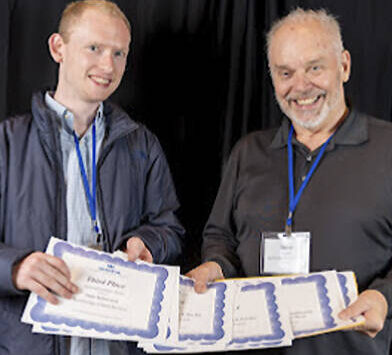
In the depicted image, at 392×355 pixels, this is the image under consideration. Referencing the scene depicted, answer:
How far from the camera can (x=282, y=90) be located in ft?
6.75

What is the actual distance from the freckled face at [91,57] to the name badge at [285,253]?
83cm

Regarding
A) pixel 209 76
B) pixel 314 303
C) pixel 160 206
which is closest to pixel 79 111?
pixel 160 206

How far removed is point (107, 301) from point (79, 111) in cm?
73

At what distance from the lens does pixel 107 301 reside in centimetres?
158

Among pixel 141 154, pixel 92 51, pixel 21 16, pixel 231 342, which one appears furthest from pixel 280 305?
pixel 21 16

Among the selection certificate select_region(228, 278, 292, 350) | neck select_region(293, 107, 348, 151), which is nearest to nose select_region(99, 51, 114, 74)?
neck select_region(293, 107, 348, 151)

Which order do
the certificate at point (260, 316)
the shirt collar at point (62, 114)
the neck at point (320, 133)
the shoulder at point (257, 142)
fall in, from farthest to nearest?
the shoulder at point (257, 142), the neck at point (320, 133), the shirt collar at point (62, 114), the certificate at point (260, 316)

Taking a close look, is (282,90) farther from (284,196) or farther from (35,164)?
(35,164)

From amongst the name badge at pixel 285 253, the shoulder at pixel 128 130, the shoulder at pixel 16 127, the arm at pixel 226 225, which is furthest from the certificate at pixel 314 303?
the shoulder at pixel 16 127

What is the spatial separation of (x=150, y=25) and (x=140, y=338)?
1.51 m

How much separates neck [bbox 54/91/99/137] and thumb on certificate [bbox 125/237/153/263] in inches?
18.4

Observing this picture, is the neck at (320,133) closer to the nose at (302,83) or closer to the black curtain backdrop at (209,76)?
the nose at (302,83)

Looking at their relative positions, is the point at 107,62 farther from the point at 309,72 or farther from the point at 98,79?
the point at 309,72

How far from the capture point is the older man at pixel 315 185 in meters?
1.89
